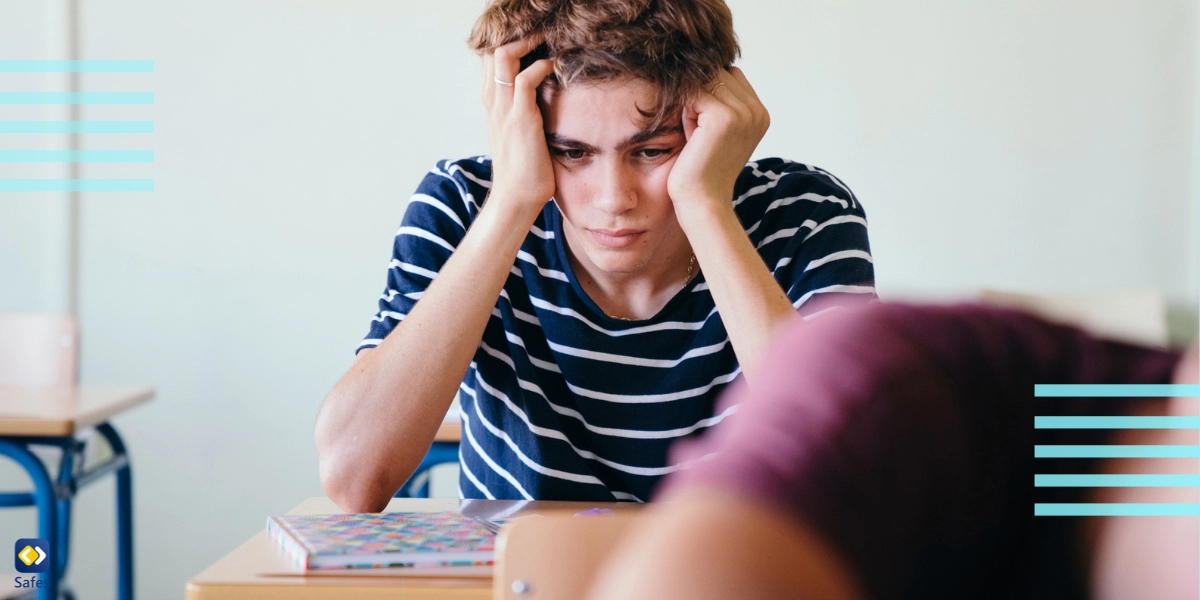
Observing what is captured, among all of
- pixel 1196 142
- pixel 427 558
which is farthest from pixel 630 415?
pixel 1196 142

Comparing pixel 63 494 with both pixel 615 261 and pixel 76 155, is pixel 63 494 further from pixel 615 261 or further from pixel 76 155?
pixel 615 261

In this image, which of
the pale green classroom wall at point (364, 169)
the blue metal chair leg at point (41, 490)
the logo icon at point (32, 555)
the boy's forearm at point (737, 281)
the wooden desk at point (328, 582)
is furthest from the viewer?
the pale green classroom wall at point (364, 169)

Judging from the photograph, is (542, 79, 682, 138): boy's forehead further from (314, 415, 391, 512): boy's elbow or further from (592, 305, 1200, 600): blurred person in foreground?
(592, 305, 1200, 600): blurred person in foreground

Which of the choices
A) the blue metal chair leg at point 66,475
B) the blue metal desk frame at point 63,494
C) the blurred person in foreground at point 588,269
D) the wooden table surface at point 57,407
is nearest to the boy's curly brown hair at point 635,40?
the blurred person in foreground at point 588,269

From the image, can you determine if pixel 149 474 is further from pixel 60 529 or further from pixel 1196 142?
pixel 1196 142

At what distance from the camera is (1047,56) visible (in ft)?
9.29

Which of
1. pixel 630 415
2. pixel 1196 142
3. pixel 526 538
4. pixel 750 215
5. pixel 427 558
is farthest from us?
pixel 1196 142

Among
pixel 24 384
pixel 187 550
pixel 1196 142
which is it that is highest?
pixel 1196 142

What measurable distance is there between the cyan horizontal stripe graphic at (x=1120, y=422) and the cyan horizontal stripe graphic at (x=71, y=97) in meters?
2.97

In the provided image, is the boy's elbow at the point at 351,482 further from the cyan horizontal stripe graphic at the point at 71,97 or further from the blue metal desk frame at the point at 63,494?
the cyan horizontal stripe graphic at the point at 71,97

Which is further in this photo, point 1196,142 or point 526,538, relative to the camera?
point 1196,142

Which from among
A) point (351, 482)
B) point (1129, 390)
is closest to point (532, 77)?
point (351, 482)

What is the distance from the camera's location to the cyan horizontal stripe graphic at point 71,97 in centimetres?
272

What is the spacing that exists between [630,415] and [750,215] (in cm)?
31
